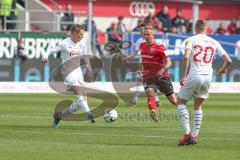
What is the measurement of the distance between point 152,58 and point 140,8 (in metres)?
25.8

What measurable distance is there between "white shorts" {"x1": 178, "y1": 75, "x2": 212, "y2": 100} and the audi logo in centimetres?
3035

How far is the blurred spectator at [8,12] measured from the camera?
3706 centimetres

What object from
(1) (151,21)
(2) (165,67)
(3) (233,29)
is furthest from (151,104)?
(3) (233,29)

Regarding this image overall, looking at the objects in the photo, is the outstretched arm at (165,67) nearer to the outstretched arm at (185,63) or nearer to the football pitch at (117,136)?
the football pitch at (117,136)

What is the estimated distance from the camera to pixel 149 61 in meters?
19.8

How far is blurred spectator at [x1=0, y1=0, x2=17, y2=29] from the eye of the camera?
3706 cm

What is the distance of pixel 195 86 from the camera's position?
14656 millimetres

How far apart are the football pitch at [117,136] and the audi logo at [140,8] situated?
2098 cm

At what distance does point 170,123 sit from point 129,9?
2649 centimetres

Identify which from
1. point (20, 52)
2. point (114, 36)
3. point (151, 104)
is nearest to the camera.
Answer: point (151, 104)

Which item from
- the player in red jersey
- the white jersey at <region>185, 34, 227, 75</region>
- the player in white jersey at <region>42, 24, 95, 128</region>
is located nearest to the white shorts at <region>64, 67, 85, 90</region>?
the player in white jersey at <region>42, 24, 95, 128</region>

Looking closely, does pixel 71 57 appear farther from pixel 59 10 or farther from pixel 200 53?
pixel 59 10

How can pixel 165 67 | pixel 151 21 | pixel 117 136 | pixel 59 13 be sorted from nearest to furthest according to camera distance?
pixel 117 136, pixel 165 67, pixel 151 21, pixel 59 13

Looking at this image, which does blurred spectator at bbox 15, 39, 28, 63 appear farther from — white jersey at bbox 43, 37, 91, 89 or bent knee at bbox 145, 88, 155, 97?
white jersey at bbox 43, 37, 91, 89
